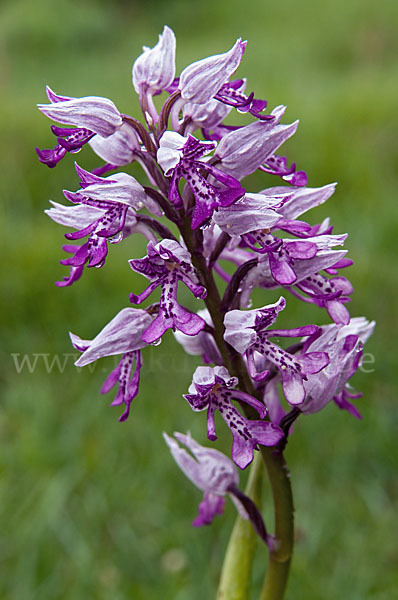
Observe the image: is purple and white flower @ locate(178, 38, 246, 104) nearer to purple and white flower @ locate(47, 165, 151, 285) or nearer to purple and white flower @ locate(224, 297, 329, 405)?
purple and white flower @ locate(47, 165, 151, 285)

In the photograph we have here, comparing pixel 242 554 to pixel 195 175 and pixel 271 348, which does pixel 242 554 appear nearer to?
pixel 271 348

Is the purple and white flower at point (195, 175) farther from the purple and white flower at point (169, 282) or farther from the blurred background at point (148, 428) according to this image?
the blurred background at point (148, 428)

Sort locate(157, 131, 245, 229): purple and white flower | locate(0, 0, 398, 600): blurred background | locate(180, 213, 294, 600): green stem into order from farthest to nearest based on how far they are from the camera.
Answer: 1. locate(0, 0, 398, 600): blurred background
2. locate(180, 213, 294, 600): green stem
3. locate(157, 131, 245, 229): purple and white flower

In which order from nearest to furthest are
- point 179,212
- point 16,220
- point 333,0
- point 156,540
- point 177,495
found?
point 179,212 < point 156,540 < point 177,495 < point 16,220 < point 333,0

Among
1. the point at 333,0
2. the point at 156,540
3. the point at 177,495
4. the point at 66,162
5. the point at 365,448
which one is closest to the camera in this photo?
the point at 156,540

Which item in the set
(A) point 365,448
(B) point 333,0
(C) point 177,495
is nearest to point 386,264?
(A) point 365,448

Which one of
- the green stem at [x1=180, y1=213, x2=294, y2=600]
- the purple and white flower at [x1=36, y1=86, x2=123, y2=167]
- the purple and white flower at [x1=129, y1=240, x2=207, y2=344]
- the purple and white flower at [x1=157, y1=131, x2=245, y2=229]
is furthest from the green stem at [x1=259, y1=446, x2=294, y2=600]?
the purple and white flower at [x1=36, y1=86, x2=123, y2=167]

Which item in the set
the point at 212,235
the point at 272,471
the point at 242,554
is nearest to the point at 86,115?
the point at 212,235

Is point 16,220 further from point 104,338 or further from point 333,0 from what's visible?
point 333,0
